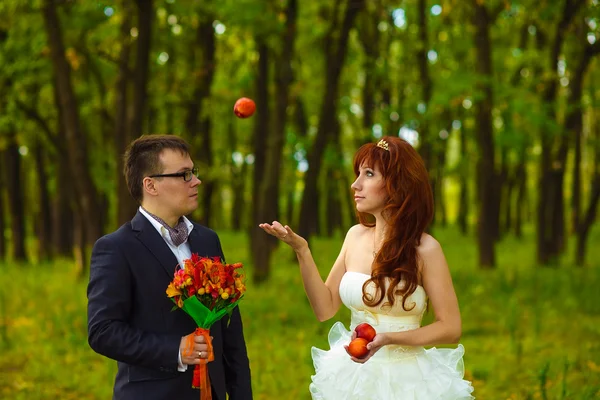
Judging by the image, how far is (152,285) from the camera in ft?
12.1

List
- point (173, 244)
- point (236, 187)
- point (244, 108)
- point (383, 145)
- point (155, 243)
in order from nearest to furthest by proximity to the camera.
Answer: point (155, 243) < point (173, 244) < point (383, 145) < point (244, 108) < point (236, 187)

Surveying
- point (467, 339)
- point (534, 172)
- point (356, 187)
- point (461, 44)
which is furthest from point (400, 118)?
point (534, 172)

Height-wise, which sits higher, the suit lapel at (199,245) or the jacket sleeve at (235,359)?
the suit lapel at (199,245)

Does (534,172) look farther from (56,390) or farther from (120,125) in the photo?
(56,390)

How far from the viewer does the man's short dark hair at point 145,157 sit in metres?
3.81

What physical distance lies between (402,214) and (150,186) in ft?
4.18

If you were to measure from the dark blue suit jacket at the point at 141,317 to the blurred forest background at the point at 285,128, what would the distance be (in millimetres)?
3797

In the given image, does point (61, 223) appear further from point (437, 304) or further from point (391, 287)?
point (437, 304)

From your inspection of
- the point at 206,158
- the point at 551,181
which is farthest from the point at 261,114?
the point at 551,181

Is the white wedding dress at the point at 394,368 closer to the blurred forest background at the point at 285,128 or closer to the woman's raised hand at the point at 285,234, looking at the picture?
the woman's raised hand at the point at 285,234

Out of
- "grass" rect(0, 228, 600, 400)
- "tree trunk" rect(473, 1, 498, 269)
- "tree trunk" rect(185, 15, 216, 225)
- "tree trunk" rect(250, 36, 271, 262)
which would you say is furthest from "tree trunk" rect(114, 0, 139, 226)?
"tree trunk" rect(473, 1, 498, 269)

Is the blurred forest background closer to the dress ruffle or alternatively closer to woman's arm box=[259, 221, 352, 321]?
the dress ruffle

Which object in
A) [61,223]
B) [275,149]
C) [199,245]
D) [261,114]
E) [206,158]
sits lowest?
[61,223]

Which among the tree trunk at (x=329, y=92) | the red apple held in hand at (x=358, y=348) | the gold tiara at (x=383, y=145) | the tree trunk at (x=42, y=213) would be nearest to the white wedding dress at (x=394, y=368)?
the red apple held in hand at (x=358, y=348)
